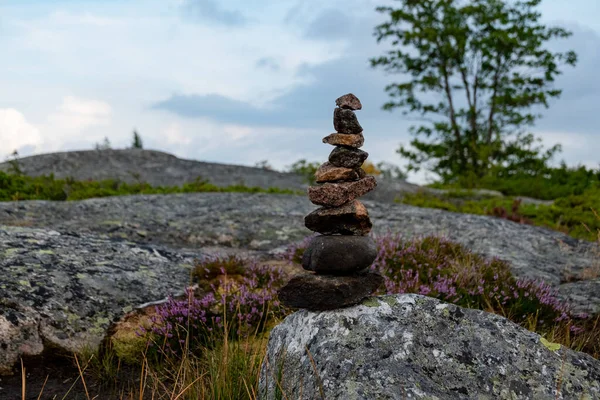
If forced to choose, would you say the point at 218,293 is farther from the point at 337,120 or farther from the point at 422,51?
the point at 422,51

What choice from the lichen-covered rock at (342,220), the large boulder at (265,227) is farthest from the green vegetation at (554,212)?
the lichen-covered rock at (342,220)

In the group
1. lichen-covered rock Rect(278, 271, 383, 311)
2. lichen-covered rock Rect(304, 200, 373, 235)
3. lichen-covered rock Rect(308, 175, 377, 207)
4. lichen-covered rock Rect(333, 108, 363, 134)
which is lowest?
lichen-covered rock Rect(278, 271, 383, 311)

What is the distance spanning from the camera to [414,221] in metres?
10.5

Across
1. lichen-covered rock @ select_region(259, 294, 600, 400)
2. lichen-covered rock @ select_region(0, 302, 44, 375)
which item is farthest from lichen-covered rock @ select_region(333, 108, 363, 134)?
lichen-covered rock @ select_region(0, 302, 44, 375)

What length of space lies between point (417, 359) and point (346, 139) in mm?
1561

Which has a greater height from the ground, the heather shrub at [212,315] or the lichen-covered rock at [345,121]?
the lichen-covered rock at [345,121]

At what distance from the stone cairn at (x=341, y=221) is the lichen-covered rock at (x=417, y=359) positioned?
6.6 inches

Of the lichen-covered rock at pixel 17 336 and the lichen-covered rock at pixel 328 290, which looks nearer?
the lichen-covered rock at pixel 328 290

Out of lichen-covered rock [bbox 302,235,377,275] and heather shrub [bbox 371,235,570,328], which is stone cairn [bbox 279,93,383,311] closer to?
lichen-covered rock [bbox 302,235,377,275]

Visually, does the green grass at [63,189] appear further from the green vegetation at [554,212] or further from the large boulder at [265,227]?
the green vegetation at [554,212]

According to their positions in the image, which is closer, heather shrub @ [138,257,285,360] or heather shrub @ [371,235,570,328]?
heather shrub @ [138,257,285,360]

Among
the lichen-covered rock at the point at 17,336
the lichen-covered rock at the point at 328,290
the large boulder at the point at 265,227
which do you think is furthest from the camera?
the large boulder at the point at 265,227

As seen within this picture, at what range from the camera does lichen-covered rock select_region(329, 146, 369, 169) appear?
399 cm

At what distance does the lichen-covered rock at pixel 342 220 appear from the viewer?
4.05m
